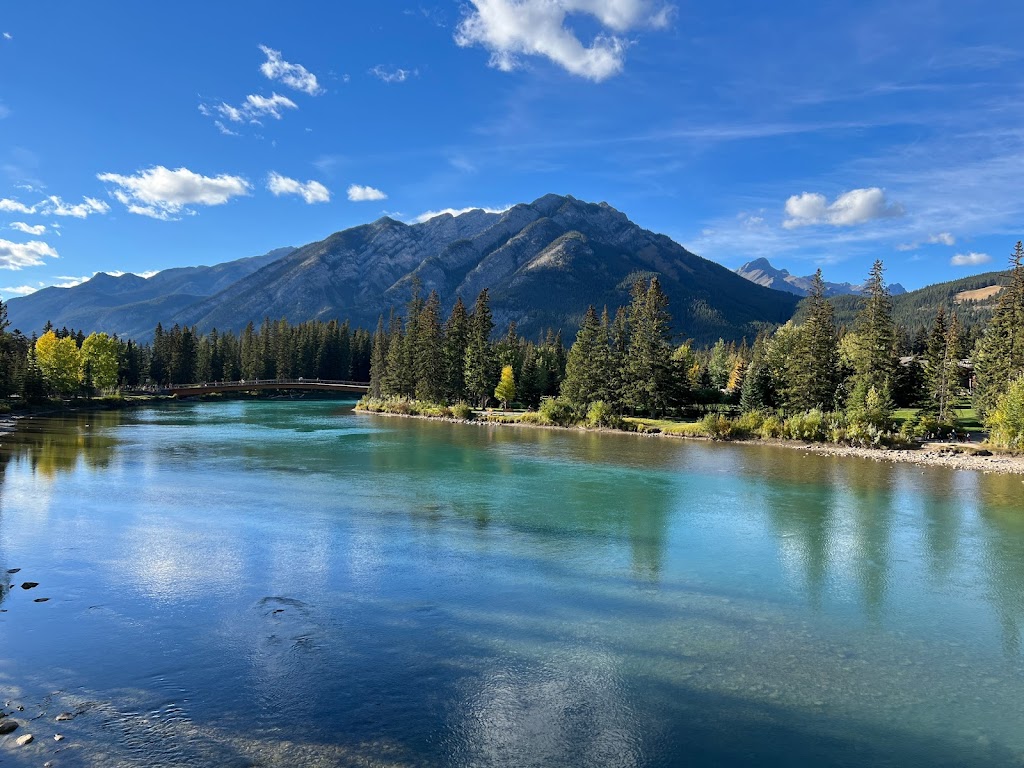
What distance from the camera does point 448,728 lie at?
1063 centimetres

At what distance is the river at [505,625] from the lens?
10469 millimetres

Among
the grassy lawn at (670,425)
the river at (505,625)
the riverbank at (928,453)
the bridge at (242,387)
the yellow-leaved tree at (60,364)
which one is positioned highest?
the yellow-leaved tree at (60,364)

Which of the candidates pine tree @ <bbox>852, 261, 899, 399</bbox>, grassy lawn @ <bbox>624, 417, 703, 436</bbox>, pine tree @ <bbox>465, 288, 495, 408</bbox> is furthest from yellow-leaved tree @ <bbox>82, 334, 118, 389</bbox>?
pine tree @ <bbox>852, 261, 899, 399</bbox>

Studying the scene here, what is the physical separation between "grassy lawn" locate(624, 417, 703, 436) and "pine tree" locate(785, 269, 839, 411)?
34.2ft

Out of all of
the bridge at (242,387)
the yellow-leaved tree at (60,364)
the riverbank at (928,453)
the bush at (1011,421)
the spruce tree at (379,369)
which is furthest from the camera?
the bridge at (242,387)

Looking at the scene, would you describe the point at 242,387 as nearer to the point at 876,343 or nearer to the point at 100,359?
the point at 100,359

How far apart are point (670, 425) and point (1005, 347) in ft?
102

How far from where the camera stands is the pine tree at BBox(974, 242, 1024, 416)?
56094 mm

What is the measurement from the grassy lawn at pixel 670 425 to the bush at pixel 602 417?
5.02 feet

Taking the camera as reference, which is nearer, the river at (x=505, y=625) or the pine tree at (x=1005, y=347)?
the river at (x=505, y=625)

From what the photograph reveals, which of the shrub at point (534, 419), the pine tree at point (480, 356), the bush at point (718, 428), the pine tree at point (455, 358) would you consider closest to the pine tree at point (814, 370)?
the bush at point (718, 428)

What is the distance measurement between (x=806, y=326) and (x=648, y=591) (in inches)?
2200

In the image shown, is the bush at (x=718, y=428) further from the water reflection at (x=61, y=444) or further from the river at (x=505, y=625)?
the water reflection at (x=61, y=444)

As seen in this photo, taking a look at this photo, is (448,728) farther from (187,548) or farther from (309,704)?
(187,548)
